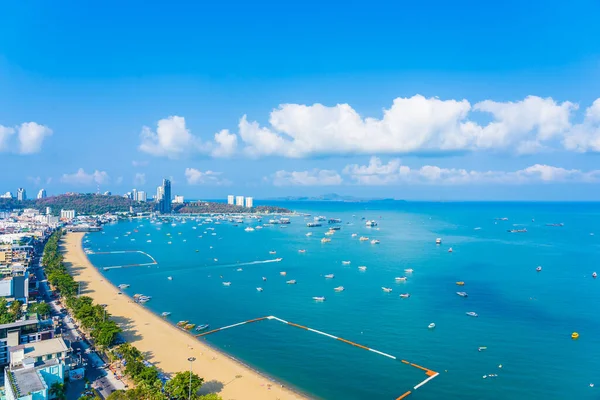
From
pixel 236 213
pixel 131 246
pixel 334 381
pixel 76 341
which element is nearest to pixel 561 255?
pixel 334 381

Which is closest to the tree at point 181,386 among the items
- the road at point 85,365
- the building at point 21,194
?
the road at point 85,365

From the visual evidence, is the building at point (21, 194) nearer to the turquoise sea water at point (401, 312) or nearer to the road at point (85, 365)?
the turquoise sea water at point (401, 312)

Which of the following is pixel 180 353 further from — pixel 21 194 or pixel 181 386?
pixel 21 194

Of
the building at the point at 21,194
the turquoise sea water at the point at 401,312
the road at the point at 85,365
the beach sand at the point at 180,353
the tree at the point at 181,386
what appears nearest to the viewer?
the tree at the point at 181,386

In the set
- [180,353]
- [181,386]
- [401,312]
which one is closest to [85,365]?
[180,353]

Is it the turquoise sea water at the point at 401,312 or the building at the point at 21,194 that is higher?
the building at the point at 21,194

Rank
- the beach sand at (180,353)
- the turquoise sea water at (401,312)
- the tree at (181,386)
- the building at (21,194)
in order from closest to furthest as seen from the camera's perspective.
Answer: the tree at (181,386)
the beach sand at (180,353)
the turquoise sea water at (401,312)
the building at (21,194)

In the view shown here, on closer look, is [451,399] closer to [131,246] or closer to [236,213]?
[131,246]

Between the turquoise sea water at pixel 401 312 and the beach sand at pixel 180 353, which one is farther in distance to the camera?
the turquoise sea water at pixel 401 312
